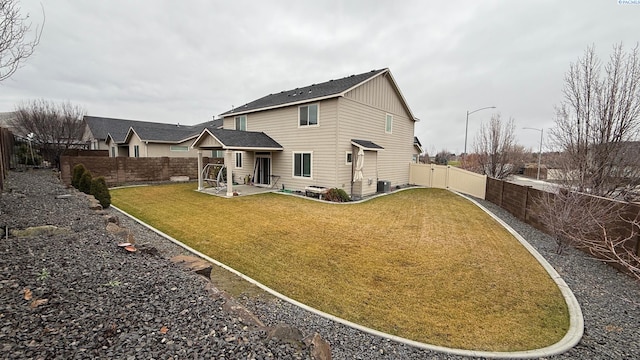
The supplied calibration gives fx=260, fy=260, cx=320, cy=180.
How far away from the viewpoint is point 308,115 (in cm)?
1457

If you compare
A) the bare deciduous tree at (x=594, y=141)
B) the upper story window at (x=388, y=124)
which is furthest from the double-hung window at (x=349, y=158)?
the bare deciduous tree at (x=594, y=141)

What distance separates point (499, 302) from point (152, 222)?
9.82 m

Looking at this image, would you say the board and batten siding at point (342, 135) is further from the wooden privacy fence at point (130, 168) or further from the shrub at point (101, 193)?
the shrub at point (101, 193)

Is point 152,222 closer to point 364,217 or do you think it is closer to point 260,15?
point 364,217

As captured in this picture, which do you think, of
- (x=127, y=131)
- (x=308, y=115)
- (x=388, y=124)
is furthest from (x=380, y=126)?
(x=127, y=131)

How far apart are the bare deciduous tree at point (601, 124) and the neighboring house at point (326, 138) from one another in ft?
26.3

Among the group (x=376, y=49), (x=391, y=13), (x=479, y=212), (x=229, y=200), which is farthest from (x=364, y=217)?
(x=376, y=49)

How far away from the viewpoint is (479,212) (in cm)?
1142

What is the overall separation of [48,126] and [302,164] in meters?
20.5

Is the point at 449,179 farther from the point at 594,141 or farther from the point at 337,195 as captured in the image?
the point at 594,141

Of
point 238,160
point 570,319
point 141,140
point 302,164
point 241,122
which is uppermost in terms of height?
point 241,122

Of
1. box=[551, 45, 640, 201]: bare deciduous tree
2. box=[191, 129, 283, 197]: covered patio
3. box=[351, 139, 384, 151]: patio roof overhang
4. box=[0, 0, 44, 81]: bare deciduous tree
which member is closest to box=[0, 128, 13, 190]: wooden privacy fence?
box=[0, 0, 44, 81]: bare deciduous tree

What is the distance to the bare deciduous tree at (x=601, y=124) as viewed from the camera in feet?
25.0

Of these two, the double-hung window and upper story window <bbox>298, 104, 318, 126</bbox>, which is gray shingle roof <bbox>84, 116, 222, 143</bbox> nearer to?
upper story window <bbox>298, 104, 318, 126</bbox>
